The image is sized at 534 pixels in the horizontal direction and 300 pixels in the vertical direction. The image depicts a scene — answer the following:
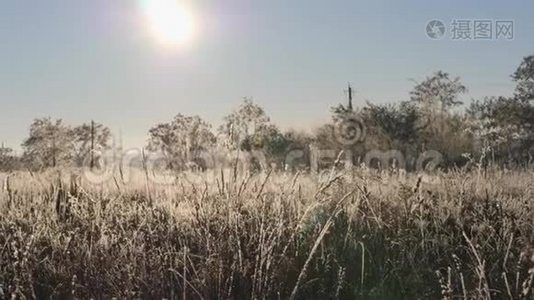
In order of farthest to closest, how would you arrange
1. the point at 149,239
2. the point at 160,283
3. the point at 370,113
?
the point at 370,113, the point at 149,239, the point at 160,283

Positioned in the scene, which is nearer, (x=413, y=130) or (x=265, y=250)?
(x=265, y=250)

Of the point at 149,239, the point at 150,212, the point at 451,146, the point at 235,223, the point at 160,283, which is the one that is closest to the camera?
the point at 160,283

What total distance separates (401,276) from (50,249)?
2.70 meters

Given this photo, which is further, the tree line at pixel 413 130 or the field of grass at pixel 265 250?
the tree line at pixel 413 130

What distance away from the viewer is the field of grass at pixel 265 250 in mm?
4176

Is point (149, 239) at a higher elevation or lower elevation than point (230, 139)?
lower

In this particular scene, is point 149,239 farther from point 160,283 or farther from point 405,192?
point 405,192

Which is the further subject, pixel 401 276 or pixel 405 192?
pixel 405 192

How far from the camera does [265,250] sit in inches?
156

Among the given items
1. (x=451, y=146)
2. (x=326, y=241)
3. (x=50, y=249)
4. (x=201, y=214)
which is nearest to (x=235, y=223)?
(x=201, y=214)

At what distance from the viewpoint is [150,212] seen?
5.57 metres

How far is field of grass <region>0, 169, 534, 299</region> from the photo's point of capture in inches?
164

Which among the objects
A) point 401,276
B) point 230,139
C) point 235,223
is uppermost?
point 230,139

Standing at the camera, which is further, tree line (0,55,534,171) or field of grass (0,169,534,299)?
tree line (0,55,534,171)
